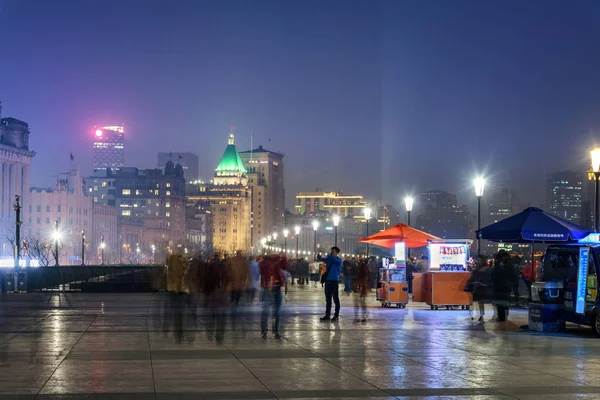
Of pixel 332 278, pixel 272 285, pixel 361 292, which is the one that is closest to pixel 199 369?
pixel 272 285

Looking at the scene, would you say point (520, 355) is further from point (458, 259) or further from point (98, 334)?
point (458, 259)

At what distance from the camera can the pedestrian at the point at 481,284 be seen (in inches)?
A: 941

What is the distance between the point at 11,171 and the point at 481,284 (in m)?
168

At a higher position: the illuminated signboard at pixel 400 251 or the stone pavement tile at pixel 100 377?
the illuminated signboard at pixel 400 251

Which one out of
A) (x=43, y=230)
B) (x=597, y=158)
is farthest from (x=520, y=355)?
(x=43, y=230)

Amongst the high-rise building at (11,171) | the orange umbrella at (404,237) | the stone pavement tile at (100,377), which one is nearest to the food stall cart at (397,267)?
the orange umbrella at (404,237)

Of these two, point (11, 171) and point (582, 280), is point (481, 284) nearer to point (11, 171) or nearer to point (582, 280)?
point (582, 280)

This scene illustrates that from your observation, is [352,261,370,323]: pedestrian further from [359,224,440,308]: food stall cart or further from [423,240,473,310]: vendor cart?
[359,224,440,308]: food stall cart

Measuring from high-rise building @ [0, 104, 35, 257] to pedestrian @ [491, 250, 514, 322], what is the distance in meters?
146

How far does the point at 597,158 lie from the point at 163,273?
871 inches

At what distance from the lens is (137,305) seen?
30.8 m

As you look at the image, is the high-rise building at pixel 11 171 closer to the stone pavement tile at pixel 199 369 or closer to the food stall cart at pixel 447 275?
the food stall cart at pixel 447 275

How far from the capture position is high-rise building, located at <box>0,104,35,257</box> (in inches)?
6658

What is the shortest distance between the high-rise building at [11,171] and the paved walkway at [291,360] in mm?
146756
